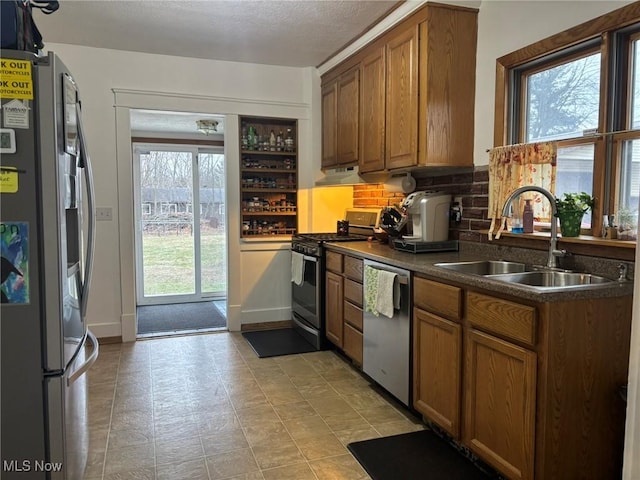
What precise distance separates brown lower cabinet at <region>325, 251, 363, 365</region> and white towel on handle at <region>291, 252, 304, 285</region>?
1.39 feet

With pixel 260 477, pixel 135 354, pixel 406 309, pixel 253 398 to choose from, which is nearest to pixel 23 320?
pixel 260 477

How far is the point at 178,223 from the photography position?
5.83 meters

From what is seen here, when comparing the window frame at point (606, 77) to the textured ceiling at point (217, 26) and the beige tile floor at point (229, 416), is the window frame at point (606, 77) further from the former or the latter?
the beige tile floor at point (229, 416)

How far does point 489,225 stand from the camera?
2.98 metres

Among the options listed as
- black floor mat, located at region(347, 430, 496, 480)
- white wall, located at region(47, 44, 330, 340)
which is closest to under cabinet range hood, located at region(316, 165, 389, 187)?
white wall, located at region(47, 44, 330, 340)

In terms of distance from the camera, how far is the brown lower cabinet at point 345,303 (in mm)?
3363

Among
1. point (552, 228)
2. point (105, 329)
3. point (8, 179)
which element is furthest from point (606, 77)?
point (105, 329)

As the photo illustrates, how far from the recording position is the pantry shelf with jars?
4.66m

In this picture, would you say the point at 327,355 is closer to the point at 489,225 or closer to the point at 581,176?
the point at 489,225

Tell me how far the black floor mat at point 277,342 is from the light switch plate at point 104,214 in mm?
1576

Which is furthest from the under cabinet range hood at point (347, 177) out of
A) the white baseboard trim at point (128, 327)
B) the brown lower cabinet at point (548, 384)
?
the white baseboard trim at point (128, 327)

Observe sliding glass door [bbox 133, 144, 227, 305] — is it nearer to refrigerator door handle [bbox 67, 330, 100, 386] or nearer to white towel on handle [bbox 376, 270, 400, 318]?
white towel on handle [bbox 376, 270, 400, 318]

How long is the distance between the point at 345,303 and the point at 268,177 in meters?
1.78

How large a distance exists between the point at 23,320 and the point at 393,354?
1.92 metres
